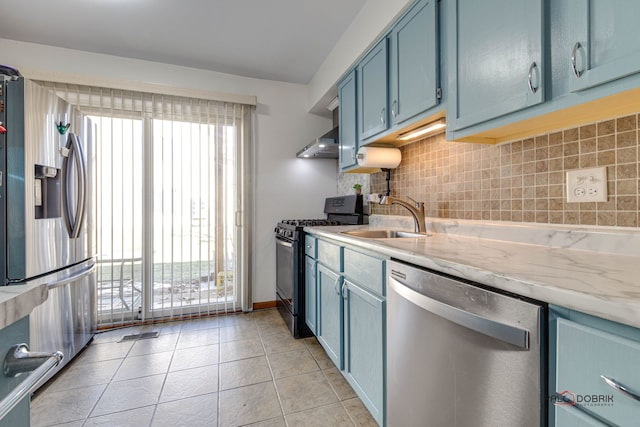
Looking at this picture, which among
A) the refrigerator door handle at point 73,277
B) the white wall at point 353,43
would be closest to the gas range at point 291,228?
the white wall at point 353,43

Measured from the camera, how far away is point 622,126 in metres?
0.99

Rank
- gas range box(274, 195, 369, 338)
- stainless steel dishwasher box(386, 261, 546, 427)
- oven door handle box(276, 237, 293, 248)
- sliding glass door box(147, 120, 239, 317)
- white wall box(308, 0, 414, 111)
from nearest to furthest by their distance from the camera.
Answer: stainless steel dishwasher box(386, 261, 546, 427)
white wall box(308, 0, 414, 111)
gas range box(274, 195, 369, 338)
oven door handle box(276, 237, 293, 248)
sliding glass door box(147, 120, 239, 317)

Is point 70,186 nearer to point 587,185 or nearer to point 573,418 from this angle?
point 573,418

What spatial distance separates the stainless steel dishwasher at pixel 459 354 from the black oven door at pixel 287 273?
50.8 inches

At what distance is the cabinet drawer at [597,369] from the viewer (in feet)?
1.65

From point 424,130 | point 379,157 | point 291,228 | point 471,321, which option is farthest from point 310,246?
point 471,321

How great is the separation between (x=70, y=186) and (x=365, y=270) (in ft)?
6.88

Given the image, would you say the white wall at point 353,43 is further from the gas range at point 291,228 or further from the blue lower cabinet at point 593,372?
the blue lower cabinet at point 593,372

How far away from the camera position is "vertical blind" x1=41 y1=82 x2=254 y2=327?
8.58 ft

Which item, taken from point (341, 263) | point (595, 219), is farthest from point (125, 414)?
point (595, 219)

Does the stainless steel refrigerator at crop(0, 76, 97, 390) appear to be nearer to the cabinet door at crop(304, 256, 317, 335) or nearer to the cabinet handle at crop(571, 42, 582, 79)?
the cabinet door at crop(304, 256, 317, 335)

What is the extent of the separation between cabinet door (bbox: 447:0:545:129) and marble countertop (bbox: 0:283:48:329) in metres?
1.43

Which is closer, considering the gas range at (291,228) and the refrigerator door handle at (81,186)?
the refrigerator door handle at (81,186)

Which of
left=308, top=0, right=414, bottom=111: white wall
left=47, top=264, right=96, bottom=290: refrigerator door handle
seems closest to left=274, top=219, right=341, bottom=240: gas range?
left=308, top=0, right=414, bottom=111: white wall
